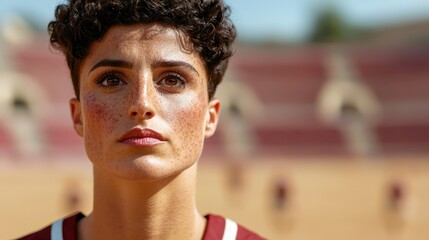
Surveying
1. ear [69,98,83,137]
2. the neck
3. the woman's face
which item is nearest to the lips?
the woman's face

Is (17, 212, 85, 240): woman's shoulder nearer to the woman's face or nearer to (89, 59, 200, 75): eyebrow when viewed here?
the woman's face

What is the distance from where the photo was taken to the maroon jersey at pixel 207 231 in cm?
277

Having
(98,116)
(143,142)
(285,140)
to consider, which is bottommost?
(143,142)

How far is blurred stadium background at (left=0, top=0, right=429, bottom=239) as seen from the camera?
24312 mm

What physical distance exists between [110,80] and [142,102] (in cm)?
19

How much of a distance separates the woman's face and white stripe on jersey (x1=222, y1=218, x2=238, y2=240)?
0.34 meters

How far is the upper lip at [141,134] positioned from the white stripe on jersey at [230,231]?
52 centimetres

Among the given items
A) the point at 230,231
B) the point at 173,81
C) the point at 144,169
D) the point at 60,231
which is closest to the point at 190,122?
the point at 173,81

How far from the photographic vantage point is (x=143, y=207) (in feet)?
8.67

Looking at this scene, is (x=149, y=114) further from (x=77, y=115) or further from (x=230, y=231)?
(x=230, y=231)

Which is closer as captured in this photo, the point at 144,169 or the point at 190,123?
the point at 144,169

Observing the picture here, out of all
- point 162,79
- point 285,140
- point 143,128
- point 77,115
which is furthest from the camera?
point 285,140

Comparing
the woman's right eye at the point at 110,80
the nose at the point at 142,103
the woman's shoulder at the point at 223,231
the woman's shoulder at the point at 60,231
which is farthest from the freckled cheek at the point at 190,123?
the woman's shoulder at the point at 60,231

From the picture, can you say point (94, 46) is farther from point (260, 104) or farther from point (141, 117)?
point (260, 104)
